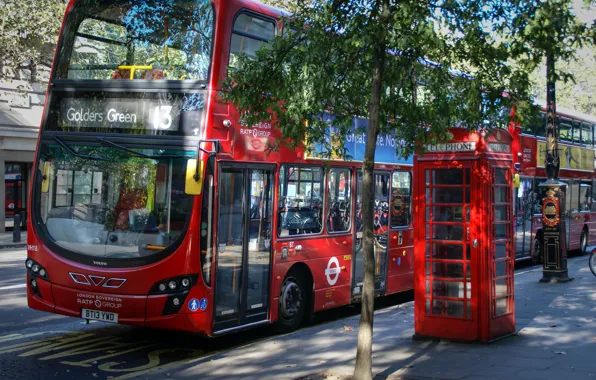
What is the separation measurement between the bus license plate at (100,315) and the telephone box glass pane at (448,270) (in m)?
4.01

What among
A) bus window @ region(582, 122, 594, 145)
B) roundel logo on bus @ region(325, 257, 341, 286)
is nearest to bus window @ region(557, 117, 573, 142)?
bus window @ region(582, 122, 594, 145)

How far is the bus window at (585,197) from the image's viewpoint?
86.9ft

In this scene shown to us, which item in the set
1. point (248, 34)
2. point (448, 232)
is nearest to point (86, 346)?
point (248, 34)

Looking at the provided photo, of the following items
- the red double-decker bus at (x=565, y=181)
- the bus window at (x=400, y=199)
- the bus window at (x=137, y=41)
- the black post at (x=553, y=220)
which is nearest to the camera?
the bus window at (x=137, y=41)

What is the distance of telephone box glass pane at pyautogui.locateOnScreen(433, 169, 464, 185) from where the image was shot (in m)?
9.41

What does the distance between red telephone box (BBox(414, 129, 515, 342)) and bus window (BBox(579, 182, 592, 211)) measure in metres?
18.0

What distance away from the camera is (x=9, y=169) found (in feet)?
108

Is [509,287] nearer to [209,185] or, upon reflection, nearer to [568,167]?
[209,185]

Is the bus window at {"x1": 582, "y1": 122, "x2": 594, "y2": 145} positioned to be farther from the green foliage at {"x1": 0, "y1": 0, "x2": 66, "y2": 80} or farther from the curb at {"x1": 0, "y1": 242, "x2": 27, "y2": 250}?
the curb at {"x1": 0, "y1": 242, "x2": 27, "y2": 250}

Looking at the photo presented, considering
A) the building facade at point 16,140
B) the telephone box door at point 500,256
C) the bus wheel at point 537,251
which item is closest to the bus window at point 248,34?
the telephone box door at point 500,256

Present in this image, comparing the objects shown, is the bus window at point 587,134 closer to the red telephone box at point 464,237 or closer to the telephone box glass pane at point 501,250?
the red telephone box at point 464,237

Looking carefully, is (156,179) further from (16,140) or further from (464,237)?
(16,140)

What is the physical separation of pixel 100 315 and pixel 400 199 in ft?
21.4

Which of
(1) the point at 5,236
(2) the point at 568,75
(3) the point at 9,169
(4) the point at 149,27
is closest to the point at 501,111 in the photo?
(2) the point at 568,75
